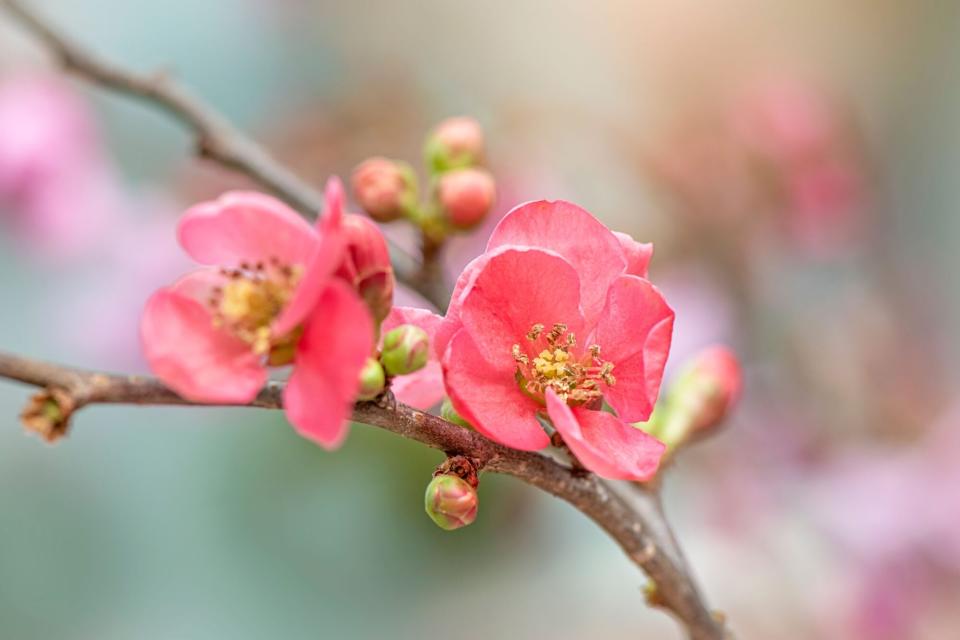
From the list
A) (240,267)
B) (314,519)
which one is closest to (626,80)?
(314,519)

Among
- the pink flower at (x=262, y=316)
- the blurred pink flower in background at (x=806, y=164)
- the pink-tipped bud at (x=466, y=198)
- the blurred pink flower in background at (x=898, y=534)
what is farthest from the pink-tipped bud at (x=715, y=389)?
the blurred pink flower in background at (x=806, y=164)

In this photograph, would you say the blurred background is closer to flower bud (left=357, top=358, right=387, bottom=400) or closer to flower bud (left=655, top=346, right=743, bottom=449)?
flower bud (left=655, top=346, right=743, bottom=449)

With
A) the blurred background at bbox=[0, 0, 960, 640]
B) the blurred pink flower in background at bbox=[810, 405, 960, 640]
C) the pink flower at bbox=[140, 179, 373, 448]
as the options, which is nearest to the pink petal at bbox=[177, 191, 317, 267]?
the pink flower at bbox=[140, 179, 373, 448]

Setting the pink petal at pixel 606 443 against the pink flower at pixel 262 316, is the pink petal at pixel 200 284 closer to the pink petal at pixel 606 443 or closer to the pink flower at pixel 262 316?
the pink flower at pixel 262 316

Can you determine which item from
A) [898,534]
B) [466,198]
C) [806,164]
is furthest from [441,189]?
[806,164]

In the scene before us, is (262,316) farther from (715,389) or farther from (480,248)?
(480,248)
